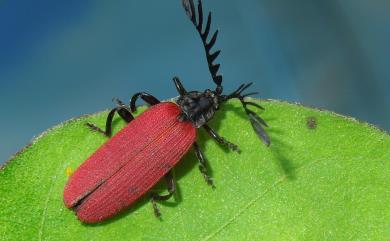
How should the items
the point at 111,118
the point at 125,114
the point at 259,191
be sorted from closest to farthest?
the point at 259,191 < the point at 111,118 < the point at 125,114

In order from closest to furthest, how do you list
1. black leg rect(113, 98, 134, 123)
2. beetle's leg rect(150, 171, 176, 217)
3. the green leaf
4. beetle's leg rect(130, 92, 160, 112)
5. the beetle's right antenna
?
1. the green leaf
2. beetle's leg rect(150, 171, 176, 217)
3. black leg rect(113, 98, 134, 123)
4. the beetle's right antenna
5. beetle's leg rect(130, 92, 160, 112)

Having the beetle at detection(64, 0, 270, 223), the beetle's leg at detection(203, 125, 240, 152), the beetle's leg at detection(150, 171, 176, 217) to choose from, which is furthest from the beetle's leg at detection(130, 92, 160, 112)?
the beetle's leg at detection(150, 171, 176, 217)

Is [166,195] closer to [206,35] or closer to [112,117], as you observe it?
[112,117]

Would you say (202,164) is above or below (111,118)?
below

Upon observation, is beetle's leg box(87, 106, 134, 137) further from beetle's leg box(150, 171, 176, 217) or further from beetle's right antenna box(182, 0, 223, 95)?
beetle's right antenna box(182, 0, 223, 95)

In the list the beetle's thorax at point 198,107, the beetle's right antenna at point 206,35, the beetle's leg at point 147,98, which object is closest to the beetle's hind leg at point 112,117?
the beetle's leg at point 147,98

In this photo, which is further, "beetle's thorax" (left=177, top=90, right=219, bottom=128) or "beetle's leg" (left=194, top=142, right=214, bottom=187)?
"beetle's thorax" (left=177, top=90, right=219, bottom=128)

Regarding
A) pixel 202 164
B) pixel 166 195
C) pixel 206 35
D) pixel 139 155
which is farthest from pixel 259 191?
pixel 206 35
